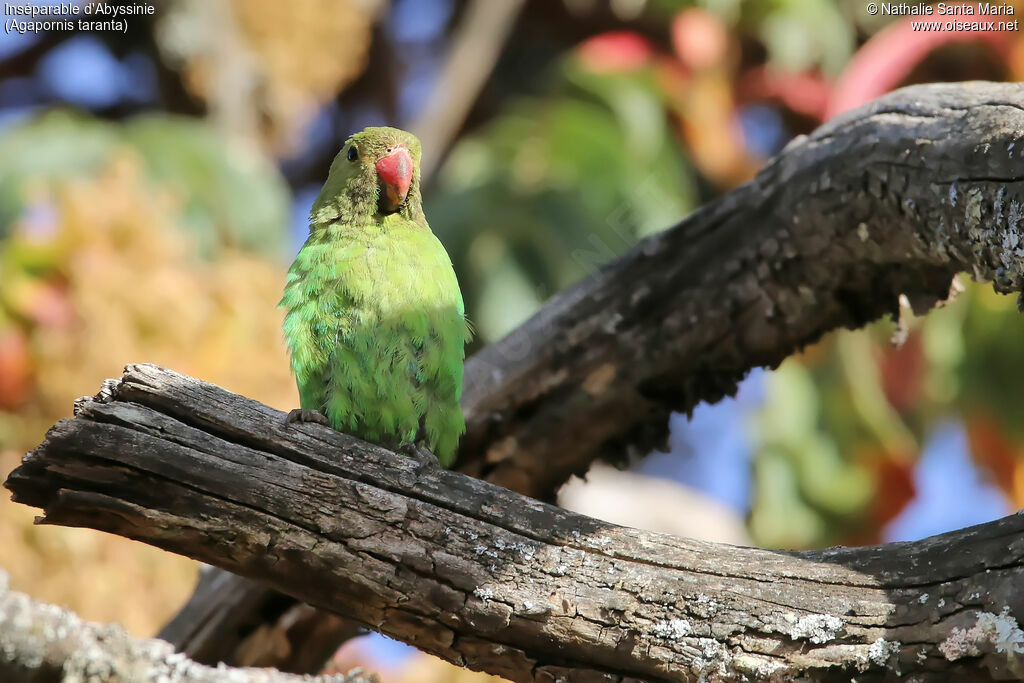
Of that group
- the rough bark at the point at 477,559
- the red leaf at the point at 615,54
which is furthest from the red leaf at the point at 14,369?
the red leaf at the point at 615,54

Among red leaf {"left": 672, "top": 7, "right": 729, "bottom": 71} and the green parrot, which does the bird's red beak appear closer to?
the green parrot

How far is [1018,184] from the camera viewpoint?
8.29 ft

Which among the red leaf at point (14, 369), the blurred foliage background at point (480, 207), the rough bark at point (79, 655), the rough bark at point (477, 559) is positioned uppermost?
the blurred foliage background at point (480, 207)

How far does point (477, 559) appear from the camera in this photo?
244 centimetres

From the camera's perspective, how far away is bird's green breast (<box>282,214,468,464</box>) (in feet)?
10.7

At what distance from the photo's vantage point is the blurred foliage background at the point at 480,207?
4805 millimetres

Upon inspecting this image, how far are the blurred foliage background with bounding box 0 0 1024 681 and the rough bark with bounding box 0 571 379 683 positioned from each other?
2856mm

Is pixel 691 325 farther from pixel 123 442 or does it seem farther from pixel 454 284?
pixel 123 442

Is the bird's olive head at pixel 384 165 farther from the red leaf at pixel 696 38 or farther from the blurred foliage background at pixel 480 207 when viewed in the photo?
the red leaf at pixel 696 38

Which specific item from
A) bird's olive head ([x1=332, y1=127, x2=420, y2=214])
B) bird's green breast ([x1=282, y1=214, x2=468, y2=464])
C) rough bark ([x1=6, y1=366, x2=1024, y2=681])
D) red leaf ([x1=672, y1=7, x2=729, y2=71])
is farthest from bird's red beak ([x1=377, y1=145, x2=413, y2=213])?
red leaf ([x1=672, y1=7, x2=729, y2=71])

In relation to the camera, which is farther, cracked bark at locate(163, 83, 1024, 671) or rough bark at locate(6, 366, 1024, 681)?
cracked bark at locate(163, 83, 1024, 671)

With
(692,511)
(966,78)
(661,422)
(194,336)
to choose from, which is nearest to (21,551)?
(194,336)

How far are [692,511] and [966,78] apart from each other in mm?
4152

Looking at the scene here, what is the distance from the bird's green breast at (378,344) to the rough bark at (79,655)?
1.43 m
